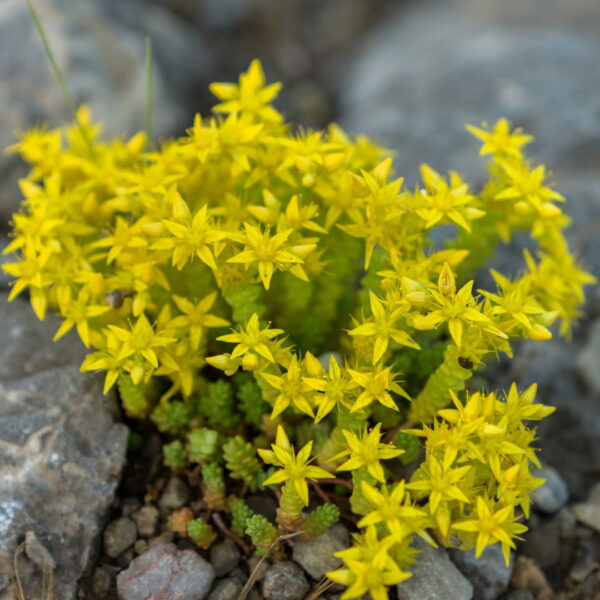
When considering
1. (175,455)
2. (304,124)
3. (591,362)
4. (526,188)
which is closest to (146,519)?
(175,455)

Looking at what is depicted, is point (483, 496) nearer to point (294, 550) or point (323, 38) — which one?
point (294, 550)

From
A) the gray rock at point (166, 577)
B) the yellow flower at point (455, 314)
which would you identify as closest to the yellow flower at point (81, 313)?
the gray rock at point (166, 577)

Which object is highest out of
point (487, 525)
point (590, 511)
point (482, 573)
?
point (487, 525)

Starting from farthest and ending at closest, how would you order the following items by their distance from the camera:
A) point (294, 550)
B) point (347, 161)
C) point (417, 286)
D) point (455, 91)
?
1. point (455, 91)
2. point (347, 161)
3. point (294, 550)
4. point (417, 286)

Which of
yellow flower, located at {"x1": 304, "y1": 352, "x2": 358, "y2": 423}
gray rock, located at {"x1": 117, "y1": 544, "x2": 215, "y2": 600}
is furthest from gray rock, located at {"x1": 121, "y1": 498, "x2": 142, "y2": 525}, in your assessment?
yellow flower, located at {"x1": 304, "y1": 352, "x2": 358, "y2": 423}

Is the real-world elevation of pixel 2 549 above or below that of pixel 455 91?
above

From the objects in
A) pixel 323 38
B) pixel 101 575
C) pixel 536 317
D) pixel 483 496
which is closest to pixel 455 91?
pixel 323 38

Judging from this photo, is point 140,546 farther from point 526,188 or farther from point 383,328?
point 526,188
